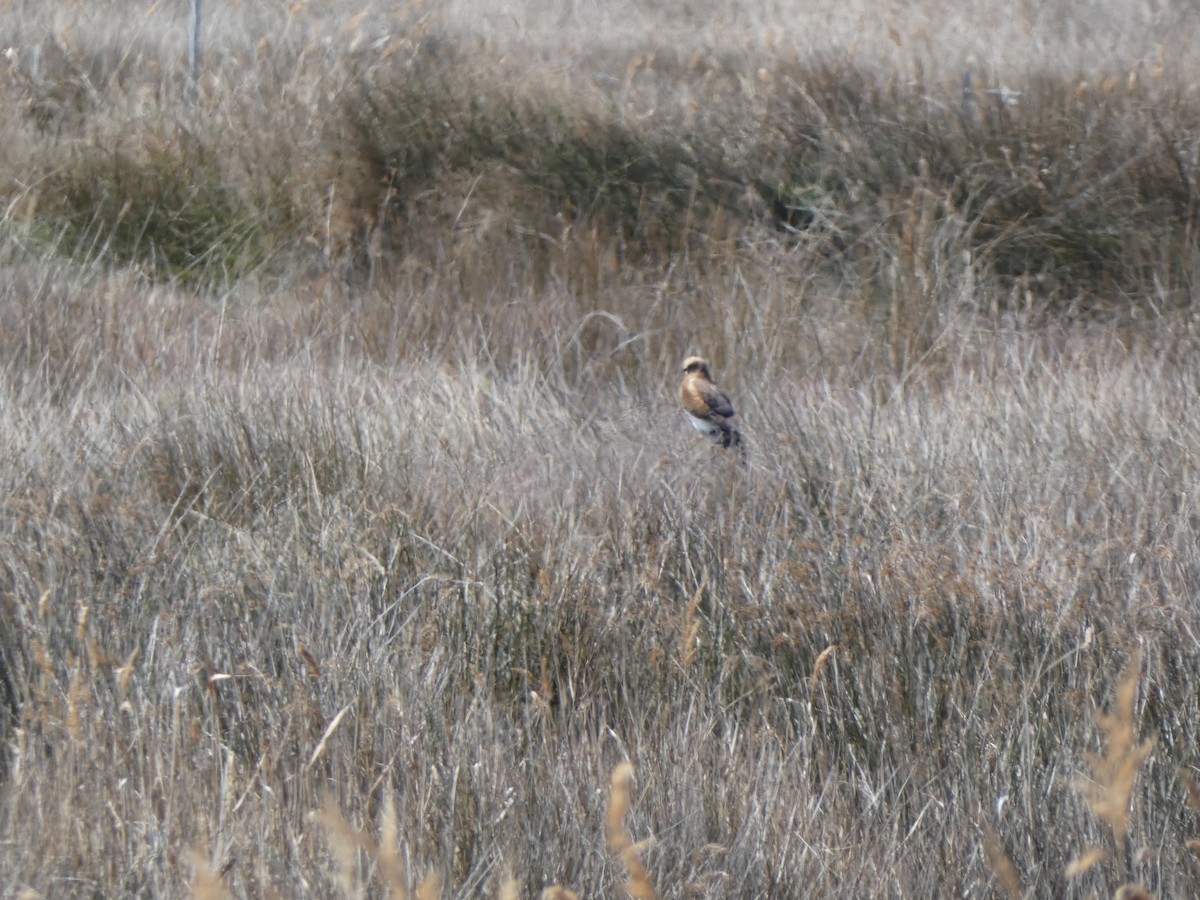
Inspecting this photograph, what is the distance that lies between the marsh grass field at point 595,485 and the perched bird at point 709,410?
73 mm

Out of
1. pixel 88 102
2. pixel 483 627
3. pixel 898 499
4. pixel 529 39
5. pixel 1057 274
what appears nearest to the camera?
pixel 483 627

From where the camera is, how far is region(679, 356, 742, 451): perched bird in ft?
11.2

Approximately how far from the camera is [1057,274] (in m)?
5.76

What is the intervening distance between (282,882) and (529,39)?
895 centimetres

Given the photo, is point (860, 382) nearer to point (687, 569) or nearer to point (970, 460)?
point (970, 460)

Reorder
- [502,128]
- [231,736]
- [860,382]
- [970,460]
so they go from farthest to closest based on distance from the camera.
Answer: [502,128], [860,382], [970,460], [231,736]

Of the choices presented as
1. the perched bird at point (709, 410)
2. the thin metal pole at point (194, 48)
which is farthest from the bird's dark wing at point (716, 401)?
the thin metal pole at point (194, 48)

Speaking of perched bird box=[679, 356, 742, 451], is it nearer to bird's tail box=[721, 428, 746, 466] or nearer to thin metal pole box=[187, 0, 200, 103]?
bird's tail box=[721, 428, 746, 466]

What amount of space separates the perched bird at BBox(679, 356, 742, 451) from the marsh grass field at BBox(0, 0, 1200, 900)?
73mm

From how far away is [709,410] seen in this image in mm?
3582

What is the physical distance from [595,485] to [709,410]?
63 cm

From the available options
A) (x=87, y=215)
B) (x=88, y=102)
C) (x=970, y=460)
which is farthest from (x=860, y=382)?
(x=88, y=102)

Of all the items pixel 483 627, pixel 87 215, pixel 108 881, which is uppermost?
pixel 108 881

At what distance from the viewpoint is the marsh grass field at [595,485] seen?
170cm
